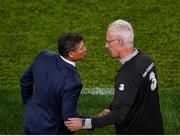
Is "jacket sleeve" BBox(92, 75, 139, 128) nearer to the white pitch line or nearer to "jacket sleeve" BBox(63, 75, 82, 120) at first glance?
"jacket sleeve" BBox(63, 75, 82, 120)

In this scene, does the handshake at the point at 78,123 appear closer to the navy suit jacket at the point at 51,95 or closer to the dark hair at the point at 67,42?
the navy suit jacket at the point at 51,95

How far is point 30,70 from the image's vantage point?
20.1ft

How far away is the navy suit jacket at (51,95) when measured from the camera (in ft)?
18.7

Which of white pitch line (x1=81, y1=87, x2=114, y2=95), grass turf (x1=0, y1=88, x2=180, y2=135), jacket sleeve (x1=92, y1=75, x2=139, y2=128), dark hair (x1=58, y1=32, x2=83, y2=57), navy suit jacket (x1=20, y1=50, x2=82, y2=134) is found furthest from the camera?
white pitch line (x1=81, y1=87, x2=114, y2=95)

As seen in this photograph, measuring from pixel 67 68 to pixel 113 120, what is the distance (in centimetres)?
71

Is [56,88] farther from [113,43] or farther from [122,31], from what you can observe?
[122,31]

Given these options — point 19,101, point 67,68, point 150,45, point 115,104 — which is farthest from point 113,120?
point 150,45

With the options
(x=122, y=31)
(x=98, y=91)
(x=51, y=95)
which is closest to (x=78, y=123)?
(x=51, y=95)

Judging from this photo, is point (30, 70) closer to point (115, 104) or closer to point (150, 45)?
point (115, 104)

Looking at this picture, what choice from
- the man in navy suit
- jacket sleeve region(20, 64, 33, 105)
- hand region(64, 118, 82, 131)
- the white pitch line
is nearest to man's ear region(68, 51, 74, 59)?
the man in navy suit

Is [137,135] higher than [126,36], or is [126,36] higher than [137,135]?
[126,36]

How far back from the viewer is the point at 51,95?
5844mm

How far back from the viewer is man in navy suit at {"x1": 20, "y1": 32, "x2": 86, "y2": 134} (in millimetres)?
5719

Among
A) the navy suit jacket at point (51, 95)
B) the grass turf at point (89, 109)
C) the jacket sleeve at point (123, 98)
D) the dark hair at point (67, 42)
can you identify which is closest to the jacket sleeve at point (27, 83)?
the navy suit jacket at point (51, 95)
